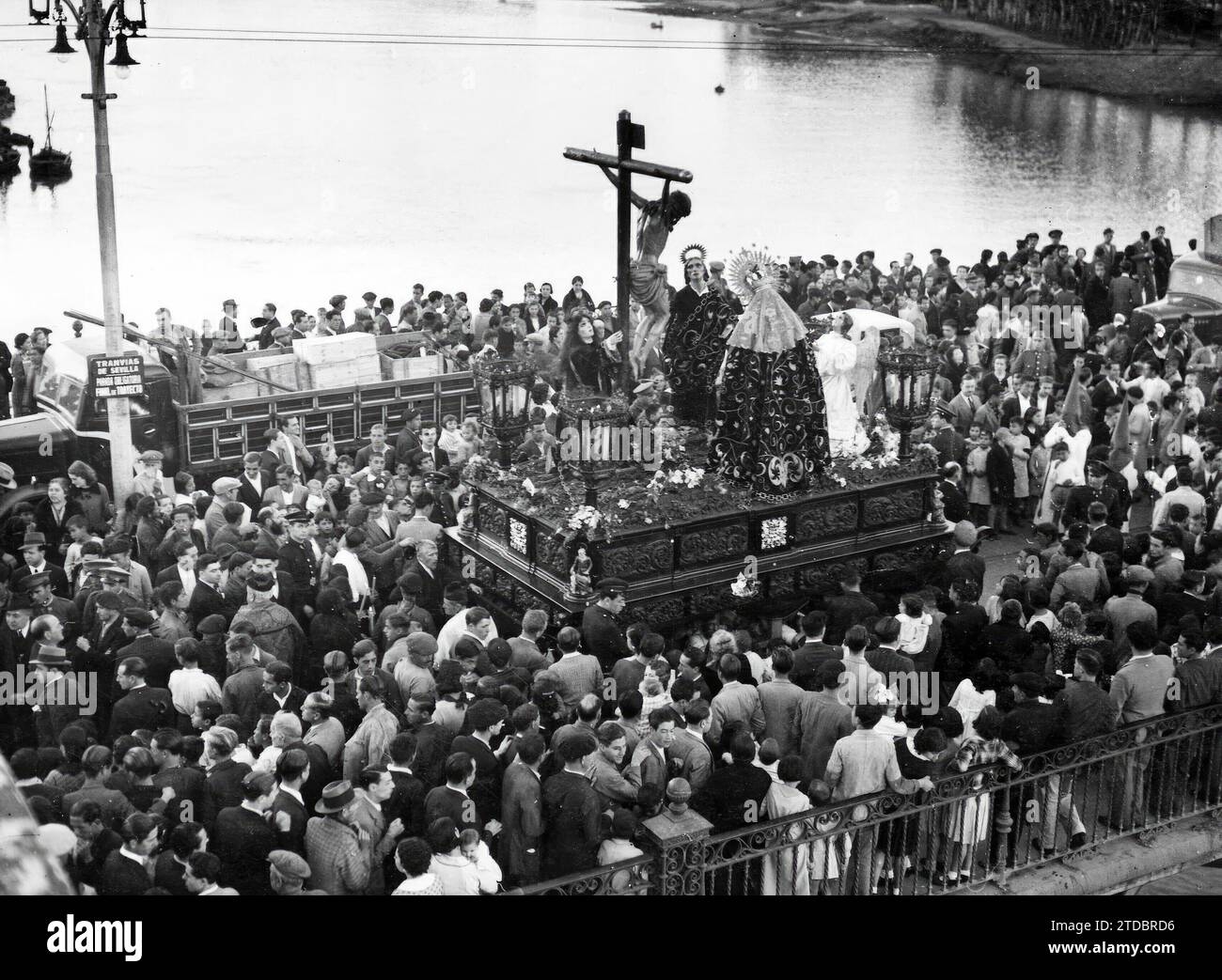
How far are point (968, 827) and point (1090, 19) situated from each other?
18.4 metres

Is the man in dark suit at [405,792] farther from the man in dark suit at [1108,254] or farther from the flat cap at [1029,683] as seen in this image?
the man in dark suit at [1108,254]

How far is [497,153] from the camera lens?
22203 mm

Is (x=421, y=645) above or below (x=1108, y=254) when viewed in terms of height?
below

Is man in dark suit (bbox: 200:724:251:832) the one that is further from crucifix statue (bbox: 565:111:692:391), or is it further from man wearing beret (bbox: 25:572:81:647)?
crucifix statue (bbox: 565:111:692:391)

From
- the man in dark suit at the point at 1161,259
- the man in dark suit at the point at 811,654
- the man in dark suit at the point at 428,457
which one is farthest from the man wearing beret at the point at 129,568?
the man in dark suit at the point at 1161,259

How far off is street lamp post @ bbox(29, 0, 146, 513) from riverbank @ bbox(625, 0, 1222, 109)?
39.3 feet

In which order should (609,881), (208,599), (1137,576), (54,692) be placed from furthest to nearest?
1. (1137,576)
2. (208,599)
3. (54,692)
4. (609,881)

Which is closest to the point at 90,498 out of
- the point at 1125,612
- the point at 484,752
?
the point at 484,752

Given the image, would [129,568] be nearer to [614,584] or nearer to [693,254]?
[614,584]

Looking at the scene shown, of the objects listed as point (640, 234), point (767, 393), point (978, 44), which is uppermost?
point (978, 44)

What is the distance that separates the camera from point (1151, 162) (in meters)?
23.6

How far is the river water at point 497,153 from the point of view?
781 inches

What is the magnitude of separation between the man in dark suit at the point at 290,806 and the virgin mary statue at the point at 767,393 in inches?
215

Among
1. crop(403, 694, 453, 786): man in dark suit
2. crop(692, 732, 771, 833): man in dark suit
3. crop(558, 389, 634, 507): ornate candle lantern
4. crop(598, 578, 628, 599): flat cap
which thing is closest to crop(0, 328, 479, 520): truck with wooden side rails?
crop(558, 389, 634, 507): ornate candle lantern
